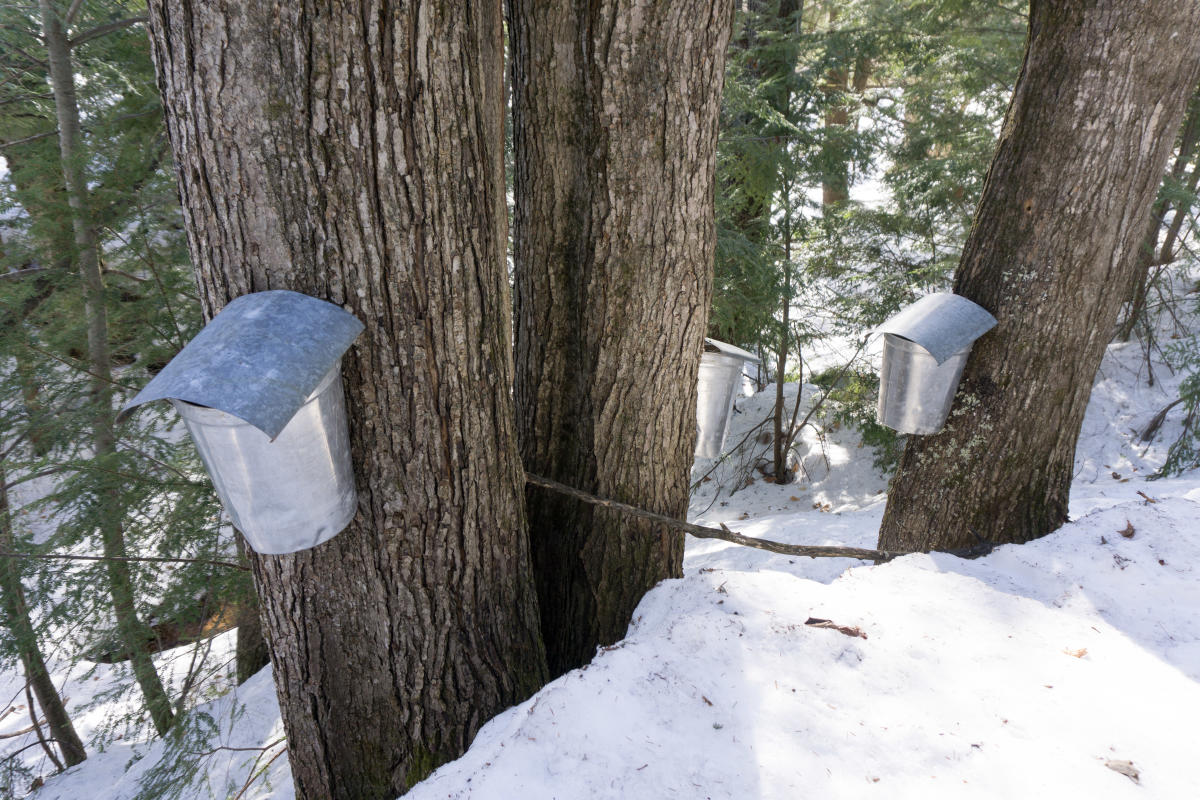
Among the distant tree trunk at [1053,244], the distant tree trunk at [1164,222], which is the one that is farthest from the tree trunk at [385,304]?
the distant tree trunk at [1164,222]

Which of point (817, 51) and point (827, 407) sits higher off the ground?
point (817, 51)

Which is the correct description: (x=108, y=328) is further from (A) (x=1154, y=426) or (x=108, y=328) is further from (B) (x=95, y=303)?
(A) (x=1154, y=426)

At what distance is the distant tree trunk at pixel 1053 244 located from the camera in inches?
97.0

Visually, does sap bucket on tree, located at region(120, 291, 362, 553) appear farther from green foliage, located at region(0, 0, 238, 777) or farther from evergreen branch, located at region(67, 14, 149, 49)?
evergreen branch, located at region(67, 14, 149, 49)

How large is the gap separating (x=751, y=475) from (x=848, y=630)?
7.56 m

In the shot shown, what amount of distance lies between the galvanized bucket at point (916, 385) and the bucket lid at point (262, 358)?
2.17 m

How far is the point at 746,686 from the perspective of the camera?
1700 millimetres

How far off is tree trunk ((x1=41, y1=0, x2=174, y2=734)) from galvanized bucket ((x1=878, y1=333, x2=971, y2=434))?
15.2ft

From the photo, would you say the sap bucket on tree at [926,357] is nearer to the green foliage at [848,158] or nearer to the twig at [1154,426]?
the green foliage at [848,158]

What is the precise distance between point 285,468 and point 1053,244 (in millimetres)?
2878

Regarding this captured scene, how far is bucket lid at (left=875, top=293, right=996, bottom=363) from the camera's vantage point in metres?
2.52

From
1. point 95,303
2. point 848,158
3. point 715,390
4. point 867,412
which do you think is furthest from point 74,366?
point 867,412

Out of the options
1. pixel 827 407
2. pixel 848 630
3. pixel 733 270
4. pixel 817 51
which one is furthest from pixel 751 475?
pixel 848 630

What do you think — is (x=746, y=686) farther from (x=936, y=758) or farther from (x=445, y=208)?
(x=445, y=208)
